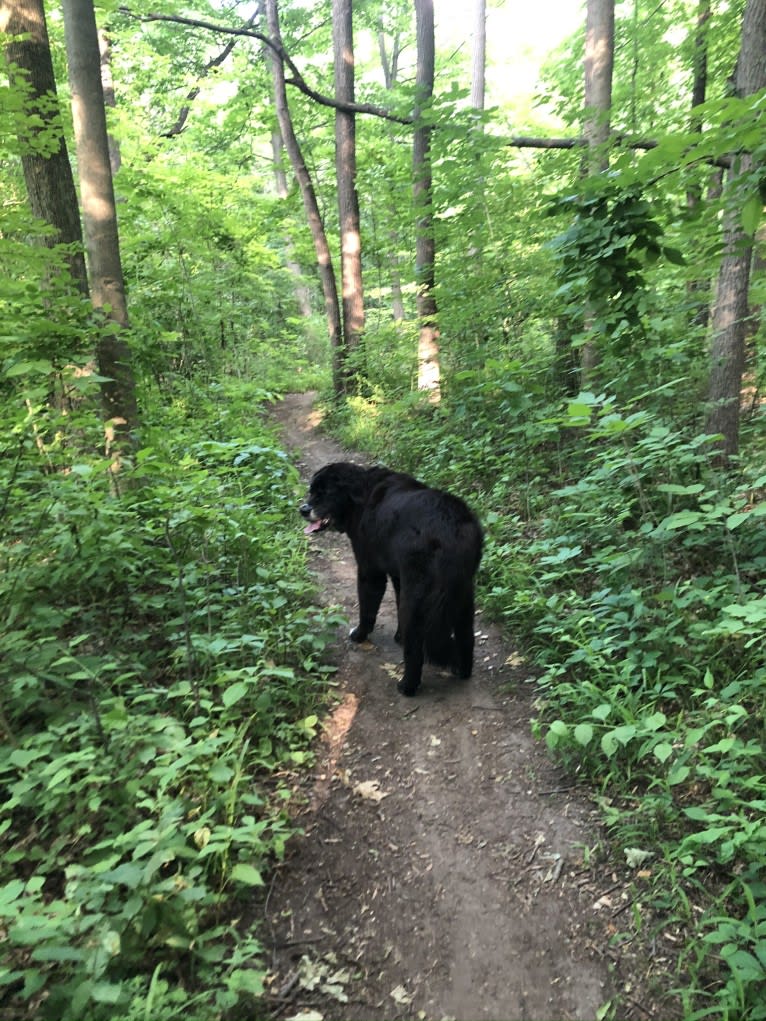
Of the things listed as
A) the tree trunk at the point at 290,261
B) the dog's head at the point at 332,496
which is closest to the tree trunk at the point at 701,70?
the dog's head at the point at 332,496

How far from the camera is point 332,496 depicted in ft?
16.0

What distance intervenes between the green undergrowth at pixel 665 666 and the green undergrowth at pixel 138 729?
161 centimetres

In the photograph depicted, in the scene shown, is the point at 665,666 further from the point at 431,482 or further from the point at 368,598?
the point at 431,482

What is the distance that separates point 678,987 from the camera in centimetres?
213

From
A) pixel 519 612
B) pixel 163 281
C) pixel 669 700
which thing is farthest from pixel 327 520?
pixel 163 281

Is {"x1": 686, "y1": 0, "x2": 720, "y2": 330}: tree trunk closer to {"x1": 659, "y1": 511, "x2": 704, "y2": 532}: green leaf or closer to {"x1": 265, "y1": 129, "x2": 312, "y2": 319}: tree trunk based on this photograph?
{"x1": 659, "y1": 511, "x2": 704, "y2": 532}: green leaf

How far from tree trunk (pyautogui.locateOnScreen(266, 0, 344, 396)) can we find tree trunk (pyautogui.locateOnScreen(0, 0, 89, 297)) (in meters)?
8.06

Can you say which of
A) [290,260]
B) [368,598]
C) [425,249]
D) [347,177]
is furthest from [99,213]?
[290,260]

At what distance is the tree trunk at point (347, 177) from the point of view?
12305 mm

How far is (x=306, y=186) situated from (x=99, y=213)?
10.5m

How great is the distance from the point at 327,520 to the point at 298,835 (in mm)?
2560

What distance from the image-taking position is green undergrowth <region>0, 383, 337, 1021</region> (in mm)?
2023

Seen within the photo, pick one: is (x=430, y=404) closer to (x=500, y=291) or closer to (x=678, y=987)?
(x=500, y=291)

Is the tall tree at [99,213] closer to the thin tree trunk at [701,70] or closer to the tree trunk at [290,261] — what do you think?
the thin tree trunk at [701,70]
